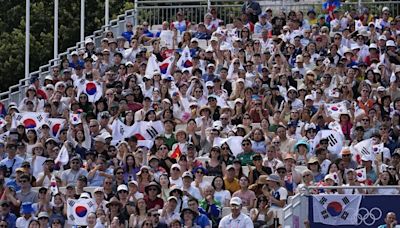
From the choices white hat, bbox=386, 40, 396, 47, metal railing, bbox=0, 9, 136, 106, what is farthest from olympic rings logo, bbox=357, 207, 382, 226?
metal railing, bbox=0, 9, 136, 106

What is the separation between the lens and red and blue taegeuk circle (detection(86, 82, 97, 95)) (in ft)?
104

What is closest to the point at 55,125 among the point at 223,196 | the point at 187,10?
the point at 223,196

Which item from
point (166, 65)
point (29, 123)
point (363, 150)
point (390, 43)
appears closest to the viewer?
point (363, 150)

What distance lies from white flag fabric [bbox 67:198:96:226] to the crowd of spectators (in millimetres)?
134

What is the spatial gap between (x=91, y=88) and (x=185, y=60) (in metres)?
2.23

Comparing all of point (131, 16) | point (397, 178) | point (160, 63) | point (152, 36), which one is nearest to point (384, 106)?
point (397, 178)

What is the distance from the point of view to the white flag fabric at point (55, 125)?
98.8 ft

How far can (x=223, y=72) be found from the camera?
104 ft

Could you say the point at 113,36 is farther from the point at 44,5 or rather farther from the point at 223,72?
the point at 44,5

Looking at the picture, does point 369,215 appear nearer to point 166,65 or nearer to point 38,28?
point 166,65

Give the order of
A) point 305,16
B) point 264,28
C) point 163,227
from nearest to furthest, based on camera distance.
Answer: point 163,227, point 264,28, point 305,16

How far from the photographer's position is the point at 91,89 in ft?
105

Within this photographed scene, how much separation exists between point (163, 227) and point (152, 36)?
11.5m

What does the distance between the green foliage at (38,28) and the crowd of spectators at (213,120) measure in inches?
692
